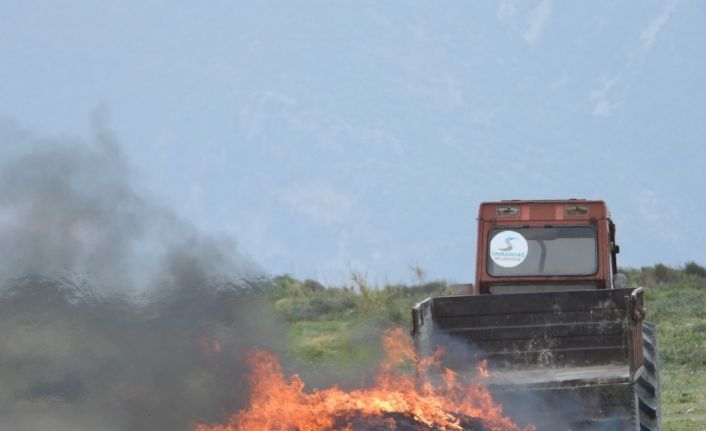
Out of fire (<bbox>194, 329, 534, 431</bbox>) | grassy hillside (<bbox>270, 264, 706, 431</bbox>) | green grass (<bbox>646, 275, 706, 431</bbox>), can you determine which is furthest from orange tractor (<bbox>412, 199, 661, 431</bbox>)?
green grass (<bbox>646, 275, 706, 431</bbox>)

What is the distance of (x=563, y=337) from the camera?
15547 mm

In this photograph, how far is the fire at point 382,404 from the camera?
13469mm

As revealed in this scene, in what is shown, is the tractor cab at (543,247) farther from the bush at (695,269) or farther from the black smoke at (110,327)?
the bush at (695,269)

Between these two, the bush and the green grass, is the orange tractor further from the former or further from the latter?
the bush

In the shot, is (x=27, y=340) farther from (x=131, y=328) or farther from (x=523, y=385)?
(x=523, y=385)

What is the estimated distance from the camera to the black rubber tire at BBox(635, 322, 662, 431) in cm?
1548

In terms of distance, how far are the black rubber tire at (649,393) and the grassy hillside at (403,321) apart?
2179mm

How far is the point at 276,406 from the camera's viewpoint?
14.1 m

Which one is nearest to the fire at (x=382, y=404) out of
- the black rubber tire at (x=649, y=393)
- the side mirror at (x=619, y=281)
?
the black rubber tire at (x=649, y=393)

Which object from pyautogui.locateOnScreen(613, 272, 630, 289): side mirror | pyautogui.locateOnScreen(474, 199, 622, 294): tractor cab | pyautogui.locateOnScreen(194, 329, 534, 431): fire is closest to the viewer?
pyautogui.locateOnScreen(194, 329, 534, 431): fire

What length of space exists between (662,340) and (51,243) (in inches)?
718

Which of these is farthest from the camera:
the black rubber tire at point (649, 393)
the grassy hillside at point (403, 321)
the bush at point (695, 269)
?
the bush at point (695, 269)

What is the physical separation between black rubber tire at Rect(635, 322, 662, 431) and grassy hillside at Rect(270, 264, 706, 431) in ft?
7.15

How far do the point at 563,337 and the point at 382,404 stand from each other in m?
2.72
